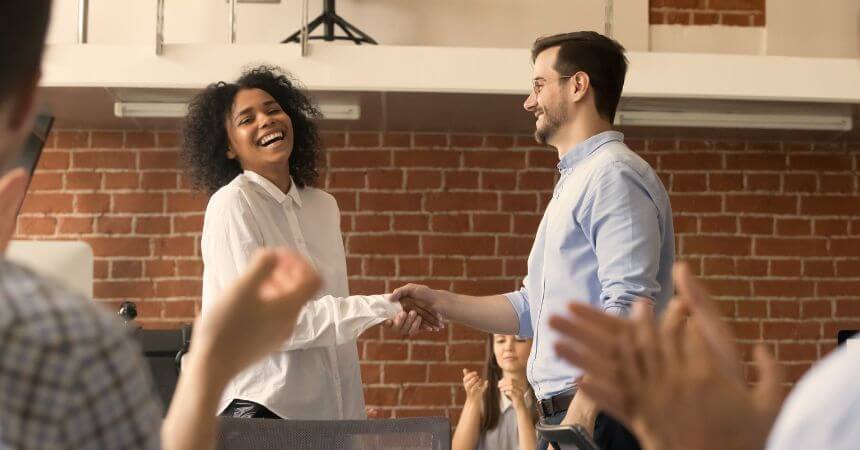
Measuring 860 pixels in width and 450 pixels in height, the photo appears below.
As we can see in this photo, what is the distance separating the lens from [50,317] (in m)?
0.50

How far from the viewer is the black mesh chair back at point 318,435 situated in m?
1.92

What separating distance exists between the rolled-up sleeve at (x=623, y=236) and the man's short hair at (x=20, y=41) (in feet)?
5.09

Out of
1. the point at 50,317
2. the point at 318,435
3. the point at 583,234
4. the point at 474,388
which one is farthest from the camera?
the point at 474,388

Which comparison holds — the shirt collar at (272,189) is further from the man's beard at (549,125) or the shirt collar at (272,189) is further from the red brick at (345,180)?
the red brick at (345,180)

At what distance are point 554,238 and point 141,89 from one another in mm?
2242

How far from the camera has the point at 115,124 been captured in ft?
15.2

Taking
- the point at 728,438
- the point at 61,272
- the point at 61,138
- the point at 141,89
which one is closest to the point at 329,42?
the point at 141,89

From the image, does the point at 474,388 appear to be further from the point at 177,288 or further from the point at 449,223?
the point at 177,288

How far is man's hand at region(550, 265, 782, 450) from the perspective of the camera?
2.00 ft

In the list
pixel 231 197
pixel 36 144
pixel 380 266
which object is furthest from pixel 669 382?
pixel 380 266

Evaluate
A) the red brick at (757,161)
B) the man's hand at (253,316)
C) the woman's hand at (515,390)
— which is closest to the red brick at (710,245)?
the red brick at (757,161)

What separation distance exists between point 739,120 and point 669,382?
12.3 feet

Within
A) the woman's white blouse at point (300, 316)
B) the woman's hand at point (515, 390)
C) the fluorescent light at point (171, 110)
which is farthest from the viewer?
the fluorescent light at point (171, 110)

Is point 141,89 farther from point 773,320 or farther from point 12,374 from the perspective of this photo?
point 12,374
